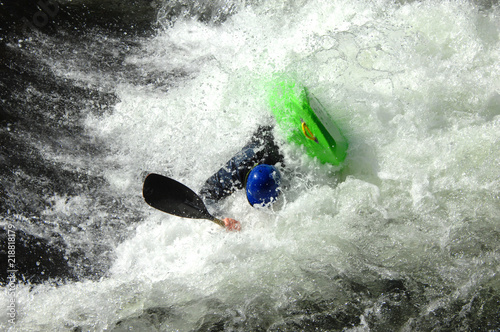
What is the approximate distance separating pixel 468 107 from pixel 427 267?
134 cm

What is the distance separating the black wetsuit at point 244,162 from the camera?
240 centimetres

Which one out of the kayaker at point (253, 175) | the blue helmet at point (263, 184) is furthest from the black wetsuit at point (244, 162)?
the blue helmet at point (263, 184)

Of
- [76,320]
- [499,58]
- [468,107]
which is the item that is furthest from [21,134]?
[499,58]

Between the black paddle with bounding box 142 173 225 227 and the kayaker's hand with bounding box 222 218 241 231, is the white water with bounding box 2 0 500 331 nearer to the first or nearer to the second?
the kayaker's hand with bounding box 222 218 241 231

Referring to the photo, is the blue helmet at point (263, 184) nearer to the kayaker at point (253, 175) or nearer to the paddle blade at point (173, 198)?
the kayaker at point (253, 175)

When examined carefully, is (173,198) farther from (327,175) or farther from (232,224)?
(327,175)

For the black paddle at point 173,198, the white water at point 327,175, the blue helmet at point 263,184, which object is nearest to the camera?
the white water at point 327,175

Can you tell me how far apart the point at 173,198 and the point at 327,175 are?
3.57 ft

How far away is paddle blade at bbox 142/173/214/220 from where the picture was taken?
94.3 inches

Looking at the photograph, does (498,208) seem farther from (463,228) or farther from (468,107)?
(468,107)

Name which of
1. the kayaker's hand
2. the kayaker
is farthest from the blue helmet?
the kayaker's hand

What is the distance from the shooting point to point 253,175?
2246 millimetres

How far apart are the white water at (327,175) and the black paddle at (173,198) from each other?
27 cm

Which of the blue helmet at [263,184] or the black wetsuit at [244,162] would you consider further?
the black wetsuit at [244,162]
